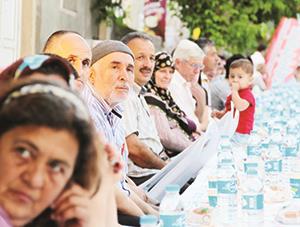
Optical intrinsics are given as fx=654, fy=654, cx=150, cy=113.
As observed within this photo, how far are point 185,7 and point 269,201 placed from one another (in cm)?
763

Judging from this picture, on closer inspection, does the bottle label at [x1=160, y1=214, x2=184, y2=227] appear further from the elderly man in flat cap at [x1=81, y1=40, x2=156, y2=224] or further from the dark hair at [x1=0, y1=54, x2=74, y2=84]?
the elderly man in flat cap at [x1=81, y1=40, x2=156, y2=224]

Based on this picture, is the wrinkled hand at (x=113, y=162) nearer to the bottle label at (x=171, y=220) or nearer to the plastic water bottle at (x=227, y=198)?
the bottle label at (x=171, y=220)

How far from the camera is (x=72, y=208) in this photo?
78 centimetres

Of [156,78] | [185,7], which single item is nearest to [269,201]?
[156,78]

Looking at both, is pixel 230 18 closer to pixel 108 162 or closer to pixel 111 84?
pixel 111 84

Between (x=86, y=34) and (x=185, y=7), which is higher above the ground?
(x=185, y=7)

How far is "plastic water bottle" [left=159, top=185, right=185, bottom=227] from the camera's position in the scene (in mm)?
1466

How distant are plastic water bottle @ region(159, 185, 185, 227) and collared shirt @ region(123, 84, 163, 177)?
152 centimetres

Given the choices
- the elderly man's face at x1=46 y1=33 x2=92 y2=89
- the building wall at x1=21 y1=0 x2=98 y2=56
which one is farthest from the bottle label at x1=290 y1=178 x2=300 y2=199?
the building wall at x1=21 y1=0 x2=98 y2=56

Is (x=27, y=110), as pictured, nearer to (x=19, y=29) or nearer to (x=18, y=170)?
(x=18, y=170)

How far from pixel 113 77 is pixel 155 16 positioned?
237 inches

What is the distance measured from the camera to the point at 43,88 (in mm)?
769

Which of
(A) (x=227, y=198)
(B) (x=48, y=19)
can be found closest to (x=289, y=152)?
(A) (x=227, y=198)

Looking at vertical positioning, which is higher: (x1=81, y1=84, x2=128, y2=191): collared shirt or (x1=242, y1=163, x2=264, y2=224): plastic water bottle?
(x1=81, y1=84, x2=128, y2=191): collared shirt
